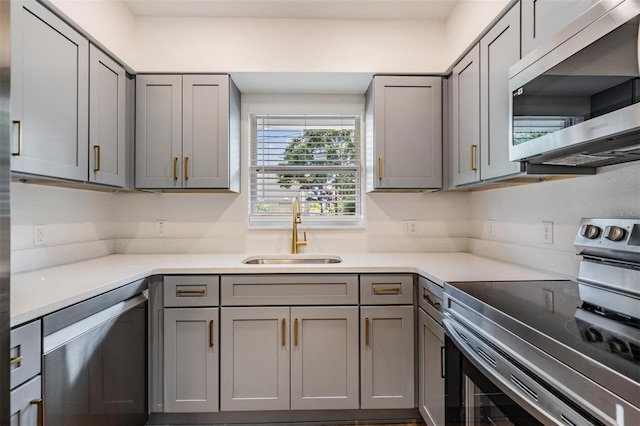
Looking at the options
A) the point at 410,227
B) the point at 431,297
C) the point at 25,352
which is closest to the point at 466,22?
the point at 410,227

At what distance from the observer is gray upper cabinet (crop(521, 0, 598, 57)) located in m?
1.15

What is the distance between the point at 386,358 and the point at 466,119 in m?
1.45

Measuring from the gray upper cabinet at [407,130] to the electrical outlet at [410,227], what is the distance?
1.42 ft

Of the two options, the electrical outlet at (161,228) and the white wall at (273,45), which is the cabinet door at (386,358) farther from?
Result: the white wall at (273,45)

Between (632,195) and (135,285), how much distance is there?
7.20ft

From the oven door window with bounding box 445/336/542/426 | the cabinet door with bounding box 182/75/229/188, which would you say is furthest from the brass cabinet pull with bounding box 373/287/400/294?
the cabinet door with bounding box 182/75/229/188

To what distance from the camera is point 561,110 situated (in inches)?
45.0

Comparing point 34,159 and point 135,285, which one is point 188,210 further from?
point 34,159

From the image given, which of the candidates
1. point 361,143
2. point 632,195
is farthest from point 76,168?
point 632,195

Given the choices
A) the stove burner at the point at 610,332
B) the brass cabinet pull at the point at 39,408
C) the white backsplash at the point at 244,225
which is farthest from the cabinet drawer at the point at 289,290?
the stove burner at the point at 610,332

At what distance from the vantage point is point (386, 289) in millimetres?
1937

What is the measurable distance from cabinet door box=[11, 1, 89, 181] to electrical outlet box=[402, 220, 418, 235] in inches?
81.8

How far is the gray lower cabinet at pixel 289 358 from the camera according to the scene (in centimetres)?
190

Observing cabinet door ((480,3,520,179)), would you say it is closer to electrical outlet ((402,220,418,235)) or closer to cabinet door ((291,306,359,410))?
electrical outlet ((402,220,418,235))
